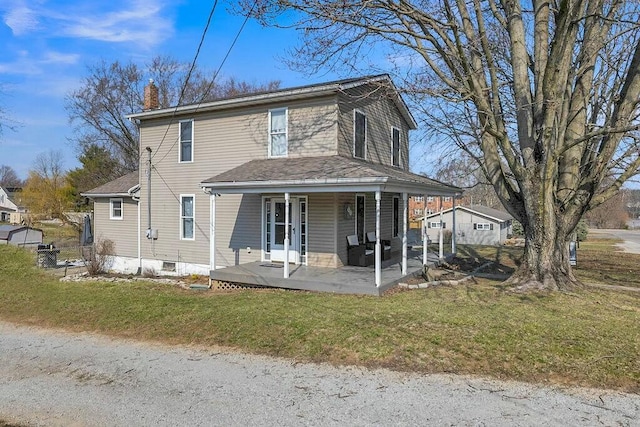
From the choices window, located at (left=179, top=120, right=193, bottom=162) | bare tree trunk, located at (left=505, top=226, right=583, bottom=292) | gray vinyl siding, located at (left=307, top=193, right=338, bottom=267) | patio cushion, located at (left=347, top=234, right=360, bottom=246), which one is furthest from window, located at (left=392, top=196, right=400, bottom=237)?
window, located at (left=179, top=120, right=193, bottom=162)

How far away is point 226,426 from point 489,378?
277cm

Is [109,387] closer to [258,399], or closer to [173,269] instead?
[258,399]

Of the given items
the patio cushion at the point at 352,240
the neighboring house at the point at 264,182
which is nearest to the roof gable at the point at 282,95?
the neighboring house at the point at 264,182

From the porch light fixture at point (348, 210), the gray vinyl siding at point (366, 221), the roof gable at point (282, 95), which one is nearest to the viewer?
the roof gable at point (282, 95)

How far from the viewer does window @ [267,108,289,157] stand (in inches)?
499

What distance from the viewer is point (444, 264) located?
13.8 m

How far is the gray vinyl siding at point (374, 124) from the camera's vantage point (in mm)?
12156

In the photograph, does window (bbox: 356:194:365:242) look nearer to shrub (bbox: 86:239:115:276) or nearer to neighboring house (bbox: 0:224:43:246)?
shrub (bbox: 86:239:115:276)

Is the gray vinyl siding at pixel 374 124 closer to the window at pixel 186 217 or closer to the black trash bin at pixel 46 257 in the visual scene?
the window at pixel 186 217

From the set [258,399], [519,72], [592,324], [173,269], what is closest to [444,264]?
[519,72]

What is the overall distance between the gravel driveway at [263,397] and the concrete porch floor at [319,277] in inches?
167

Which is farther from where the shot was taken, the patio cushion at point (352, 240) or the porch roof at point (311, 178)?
the patio cushion at point (352, 240)

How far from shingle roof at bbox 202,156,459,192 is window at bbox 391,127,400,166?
3352 millimetres

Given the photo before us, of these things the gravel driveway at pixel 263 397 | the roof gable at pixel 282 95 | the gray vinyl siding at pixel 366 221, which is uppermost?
the roof gable at pixel 282 95
